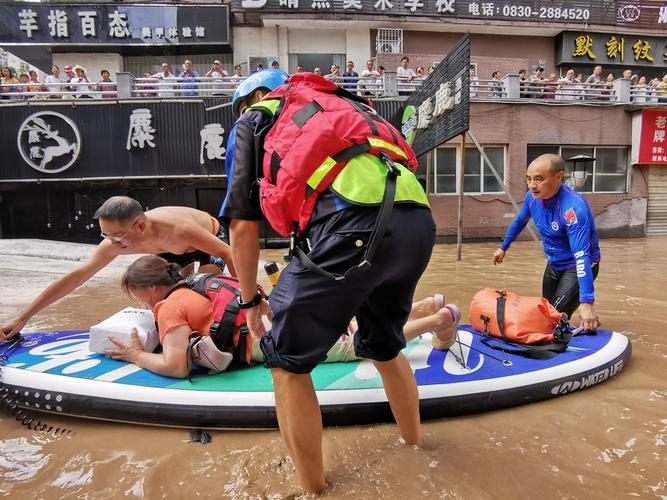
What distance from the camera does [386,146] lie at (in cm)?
162

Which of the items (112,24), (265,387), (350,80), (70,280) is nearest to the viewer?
(265,387)

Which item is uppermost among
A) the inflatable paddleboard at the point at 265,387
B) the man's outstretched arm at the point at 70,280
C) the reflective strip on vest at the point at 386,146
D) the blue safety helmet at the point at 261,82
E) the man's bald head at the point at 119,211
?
the blue safety helmet at the point at 261,82

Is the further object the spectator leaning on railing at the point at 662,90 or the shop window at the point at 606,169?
the shop window at the point at 606,169

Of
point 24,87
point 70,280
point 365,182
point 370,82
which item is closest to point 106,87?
point 24,87

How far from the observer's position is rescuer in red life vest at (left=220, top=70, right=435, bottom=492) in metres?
1.51

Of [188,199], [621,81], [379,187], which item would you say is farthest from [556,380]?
[621,81]

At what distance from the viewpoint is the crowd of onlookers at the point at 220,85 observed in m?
12.3

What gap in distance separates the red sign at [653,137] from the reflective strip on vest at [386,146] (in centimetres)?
1664

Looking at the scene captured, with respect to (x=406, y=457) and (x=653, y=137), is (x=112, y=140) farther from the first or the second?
(x=653, y=137)

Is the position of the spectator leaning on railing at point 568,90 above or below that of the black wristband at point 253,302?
above

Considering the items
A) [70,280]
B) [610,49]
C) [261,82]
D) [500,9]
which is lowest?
[70,280]

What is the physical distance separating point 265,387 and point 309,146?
1.61 metres

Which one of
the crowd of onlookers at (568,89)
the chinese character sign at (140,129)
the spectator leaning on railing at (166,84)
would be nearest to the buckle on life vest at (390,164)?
the spectator leaning on railing at (166,84)

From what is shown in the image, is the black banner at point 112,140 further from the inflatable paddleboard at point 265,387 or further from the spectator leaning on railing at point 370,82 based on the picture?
the inflatable paddleboard at point 265,387
